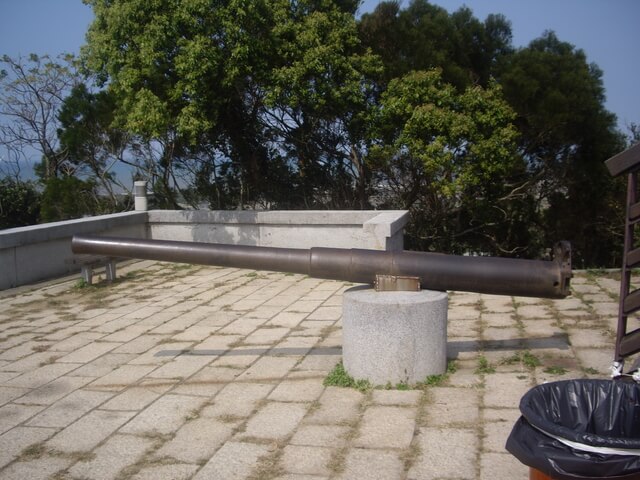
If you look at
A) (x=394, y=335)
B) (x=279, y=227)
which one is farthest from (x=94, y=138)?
(x=394, y=335)

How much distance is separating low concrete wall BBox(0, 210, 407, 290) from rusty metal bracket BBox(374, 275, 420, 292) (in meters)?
3.60

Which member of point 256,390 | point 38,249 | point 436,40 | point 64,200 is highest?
point 436,40

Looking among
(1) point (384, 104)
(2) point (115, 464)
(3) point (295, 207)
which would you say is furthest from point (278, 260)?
(3) point (295, 207)

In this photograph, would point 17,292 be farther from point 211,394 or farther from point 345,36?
point 345,36

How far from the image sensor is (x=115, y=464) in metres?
3.61

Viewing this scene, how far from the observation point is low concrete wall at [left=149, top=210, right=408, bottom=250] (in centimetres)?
990

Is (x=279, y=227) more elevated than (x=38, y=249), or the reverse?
(x=279, y=227)

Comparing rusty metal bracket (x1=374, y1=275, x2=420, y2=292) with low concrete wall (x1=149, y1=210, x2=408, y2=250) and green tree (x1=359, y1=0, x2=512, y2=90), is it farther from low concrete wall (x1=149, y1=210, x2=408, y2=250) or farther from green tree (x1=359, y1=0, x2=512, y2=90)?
green tree (x1=359, y1=0, x2=512, y2=90)

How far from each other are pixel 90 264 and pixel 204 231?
8.78 ft

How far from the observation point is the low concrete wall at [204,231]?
29.1 ft

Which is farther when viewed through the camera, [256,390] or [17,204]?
[17,204]

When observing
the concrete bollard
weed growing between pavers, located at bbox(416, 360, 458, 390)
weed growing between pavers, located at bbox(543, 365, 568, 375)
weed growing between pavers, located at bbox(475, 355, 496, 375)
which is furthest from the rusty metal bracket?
the concrete bollard

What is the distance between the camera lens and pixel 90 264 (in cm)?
903

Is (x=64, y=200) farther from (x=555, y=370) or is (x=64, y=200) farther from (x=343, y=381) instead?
(x=555, y=370)
